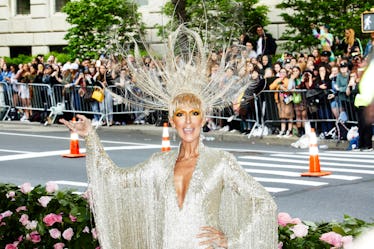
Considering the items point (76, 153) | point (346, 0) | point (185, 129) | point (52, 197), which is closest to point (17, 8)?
point (346, 0)

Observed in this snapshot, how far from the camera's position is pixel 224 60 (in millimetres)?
4699

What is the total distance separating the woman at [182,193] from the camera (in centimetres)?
431

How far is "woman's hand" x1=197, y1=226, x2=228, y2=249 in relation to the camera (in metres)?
4.30

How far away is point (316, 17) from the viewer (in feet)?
84.3

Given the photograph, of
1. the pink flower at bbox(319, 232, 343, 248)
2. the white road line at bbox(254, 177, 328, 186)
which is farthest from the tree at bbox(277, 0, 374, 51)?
the pink flower at bbox(319, 232, 343, 248)

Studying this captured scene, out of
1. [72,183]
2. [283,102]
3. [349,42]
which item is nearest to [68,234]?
[72,183]

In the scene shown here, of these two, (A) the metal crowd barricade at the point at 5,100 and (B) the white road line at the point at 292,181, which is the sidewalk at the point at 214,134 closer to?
(A) the metal crowd barricade at the point at 5,100

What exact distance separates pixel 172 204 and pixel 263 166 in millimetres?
11318

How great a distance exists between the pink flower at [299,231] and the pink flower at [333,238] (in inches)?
5.6

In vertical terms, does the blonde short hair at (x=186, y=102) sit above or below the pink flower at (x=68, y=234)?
above

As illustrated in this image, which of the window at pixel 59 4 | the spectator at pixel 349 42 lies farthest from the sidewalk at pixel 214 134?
the window at pixel 59 4

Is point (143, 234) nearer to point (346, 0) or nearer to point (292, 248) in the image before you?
point (292, 248)

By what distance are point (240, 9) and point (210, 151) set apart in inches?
74.6

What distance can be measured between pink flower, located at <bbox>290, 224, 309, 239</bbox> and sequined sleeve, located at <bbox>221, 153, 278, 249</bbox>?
106 cm
